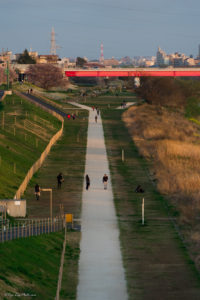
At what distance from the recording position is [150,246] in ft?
129

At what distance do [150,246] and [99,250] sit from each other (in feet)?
9.64

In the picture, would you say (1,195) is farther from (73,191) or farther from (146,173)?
(146,173)

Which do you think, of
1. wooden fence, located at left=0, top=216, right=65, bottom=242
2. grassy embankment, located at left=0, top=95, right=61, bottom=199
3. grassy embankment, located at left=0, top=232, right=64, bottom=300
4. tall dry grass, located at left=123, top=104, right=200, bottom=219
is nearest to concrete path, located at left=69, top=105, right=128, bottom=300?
grassy embankment, located at left=0, top=232, right=64, bottom=300

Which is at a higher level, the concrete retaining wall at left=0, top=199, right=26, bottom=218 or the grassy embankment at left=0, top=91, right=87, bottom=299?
the concrete retaining wall at left=0, top=199, right=26, bottom=218

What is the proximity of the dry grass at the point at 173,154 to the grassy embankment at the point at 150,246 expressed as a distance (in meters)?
0.90

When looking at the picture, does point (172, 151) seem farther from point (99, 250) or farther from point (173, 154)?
point (99, 250)

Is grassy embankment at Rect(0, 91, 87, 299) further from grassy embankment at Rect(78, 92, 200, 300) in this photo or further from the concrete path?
grassy embankment at Rect(78, 92, 200, 300)

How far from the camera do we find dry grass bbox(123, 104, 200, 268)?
4928cm

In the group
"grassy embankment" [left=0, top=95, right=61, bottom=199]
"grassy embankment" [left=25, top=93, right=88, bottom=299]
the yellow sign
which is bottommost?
"grassy embankment" [left=25, top=93, right=88, bottom=299]

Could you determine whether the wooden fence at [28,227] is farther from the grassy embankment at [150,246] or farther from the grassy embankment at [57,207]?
the grassy embankment at [150,246]

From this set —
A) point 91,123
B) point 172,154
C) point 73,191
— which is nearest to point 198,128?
point 91,123

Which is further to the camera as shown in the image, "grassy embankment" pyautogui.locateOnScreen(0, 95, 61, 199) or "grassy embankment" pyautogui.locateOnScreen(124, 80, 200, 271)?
"grassy embankment" pyautogui.locateOnScreen(0, 95, 61, 199)

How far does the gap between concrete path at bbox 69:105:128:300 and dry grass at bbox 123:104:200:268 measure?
3.93 meters

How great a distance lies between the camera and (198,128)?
126 metres
